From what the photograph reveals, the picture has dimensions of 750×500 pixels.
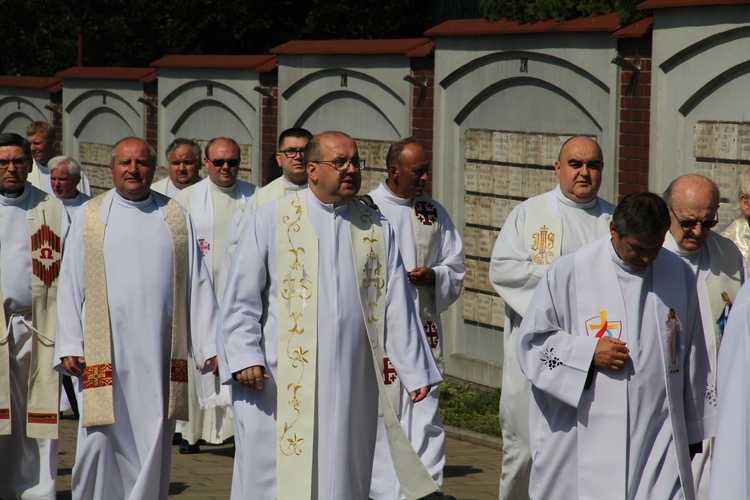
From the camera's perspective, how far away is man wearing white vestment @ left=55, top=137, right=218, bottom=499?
7102 mm

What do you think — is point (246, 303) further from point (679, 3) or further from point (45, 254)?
point (679, 3)

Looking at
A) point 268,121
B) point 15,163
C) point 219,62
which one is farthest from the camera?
point 219,62

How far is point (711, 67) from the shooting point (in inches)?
371

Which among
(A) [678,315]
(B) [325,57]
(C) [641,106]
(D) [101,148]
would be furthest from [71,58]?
(A) [678,315]

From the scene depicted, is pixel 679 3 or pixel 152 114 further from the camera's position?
pixel 152 114

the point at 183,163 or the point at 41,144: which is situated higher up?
the point at 41,144

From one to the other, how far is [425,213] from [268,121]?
24.0 ft

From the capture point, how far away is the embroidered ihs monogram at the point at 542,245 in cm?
746

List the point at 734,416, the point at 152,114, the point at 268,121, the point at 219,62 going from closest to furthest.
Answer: the point at 734,416, the point at 268,121, the point at 219,62, the point at 152,114

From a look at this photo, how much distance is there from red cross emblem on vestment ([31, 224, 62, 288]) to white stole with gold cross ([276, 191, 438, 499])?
7.68ft

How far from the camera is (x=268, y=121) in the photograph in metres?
15.6

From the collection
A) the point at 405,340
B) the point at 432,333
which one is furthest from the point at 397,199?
the point at 405,340

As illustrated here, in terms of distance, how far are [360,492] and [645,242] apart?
5.86 ft

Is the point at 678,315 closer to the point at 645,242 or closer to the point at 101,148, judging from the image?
the point at 645,242
